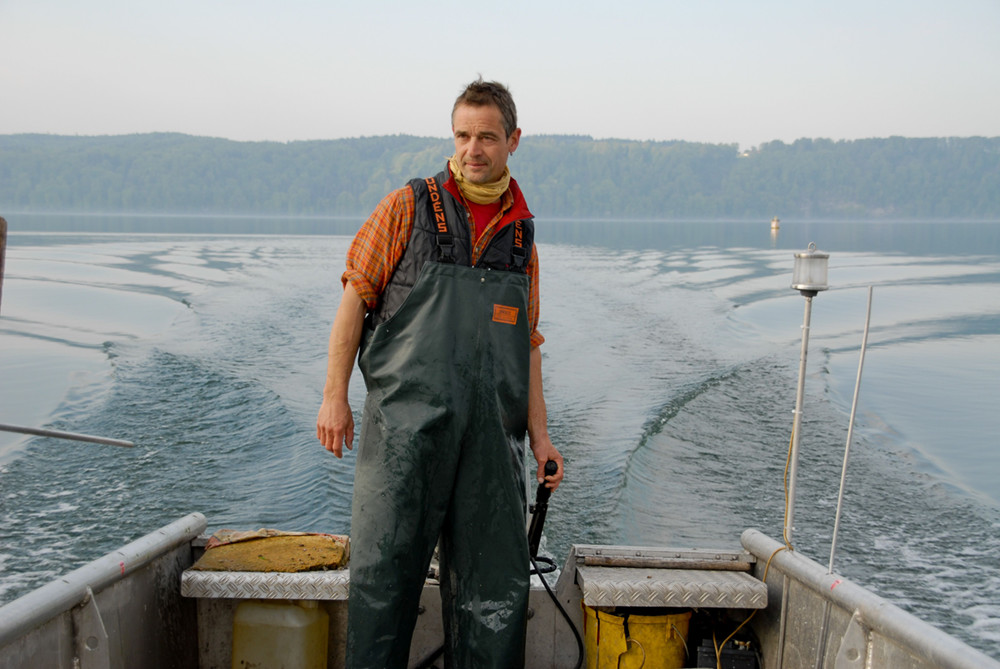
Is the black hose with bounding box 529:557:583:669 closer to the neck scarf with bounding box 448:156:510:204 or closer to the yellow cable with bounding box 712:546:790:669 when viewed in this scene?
the yellow cable with bounding box 712:546:790:669

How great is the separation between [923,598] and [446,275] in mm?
5288

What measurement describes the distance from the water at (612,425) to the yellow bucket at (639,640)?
326cm

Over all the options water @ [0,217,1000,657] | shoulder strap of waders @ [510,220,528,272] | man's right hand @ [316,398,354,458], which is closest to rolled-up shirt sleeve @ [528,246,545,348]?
shoulder strap of waders @ [510,220,528,272]

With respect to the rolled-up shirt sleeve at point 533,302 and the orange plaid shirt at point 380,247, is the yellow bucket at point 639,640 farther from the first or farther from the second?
the orange plaid shirt at point 380,247

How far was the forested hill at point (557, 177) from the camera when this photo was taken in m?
117

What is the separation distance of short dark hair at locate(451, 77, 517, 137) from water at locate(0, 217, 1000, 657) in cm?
441

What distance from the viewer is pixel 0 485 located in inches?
295

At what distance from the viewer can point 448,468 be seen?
8.06ft

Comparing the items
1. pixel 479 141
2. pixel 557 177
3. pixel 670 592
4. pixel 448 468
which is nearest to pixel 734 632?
pixel 670 592

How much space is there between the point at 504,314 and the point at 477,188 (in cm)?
37

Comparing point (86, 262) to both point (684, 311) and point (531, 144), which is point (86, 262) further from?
point (531, 144)

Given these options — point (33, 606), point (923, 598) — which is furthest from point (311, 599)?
point (923, 598)

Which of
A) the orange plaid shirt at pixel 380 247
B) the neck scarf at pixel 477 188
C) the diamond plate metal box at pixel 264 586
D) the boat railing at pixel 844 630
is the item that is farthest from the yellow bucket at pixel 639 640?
the neck scarf at pixel 477 188

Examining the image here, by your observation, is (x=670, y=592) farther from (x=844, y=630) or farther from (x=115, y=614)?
(x=115, y=614)
